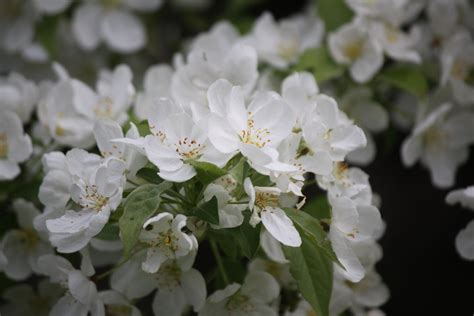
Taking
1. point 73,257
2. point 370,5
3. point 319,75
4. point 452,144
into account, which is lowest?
point 73,257

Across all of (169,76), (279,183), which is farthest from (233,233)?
(169,76)

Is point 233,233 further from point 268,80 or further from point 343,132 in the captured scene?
point 268,80

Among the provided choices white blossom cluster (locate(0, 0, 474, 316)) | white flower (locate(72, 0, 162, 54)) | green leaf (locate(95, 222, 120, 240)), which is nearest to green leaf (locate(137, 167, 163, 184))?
white blossom cluster (locate(0, 0, 474, 316))

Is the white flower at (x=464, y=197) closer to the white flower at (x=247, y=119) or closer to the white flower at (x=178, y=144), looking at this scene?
the white flower at (x=247, y=119)

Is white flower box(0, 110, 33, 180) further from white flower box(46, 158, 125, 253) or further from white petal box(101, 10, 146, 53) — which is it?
white petal box(101, 10, 146, 53)

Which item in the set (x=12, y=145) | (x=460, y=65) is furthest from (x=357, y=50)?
(x=12, y=145)

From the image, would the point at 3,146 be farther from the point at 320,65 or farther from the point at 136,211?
the point at 320,65
